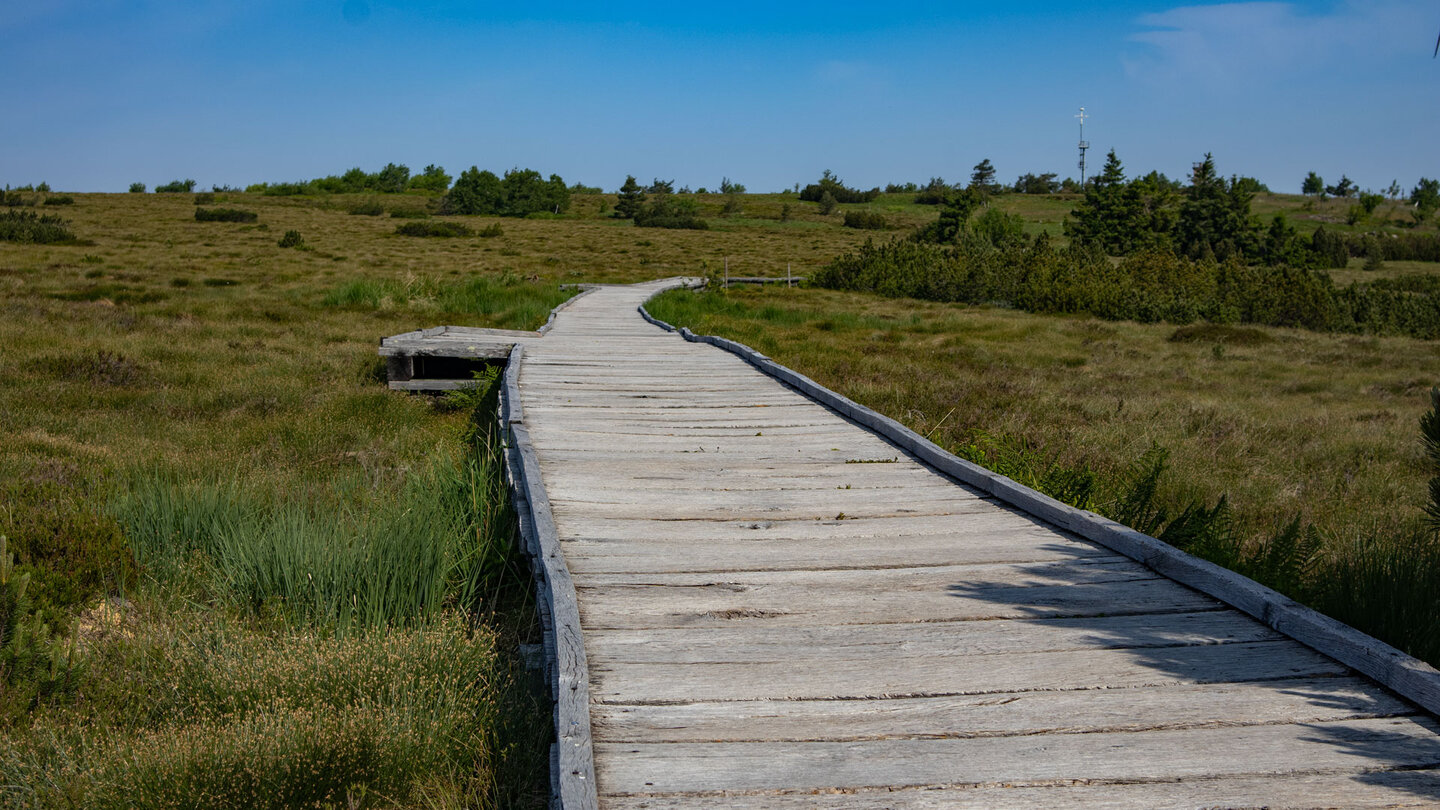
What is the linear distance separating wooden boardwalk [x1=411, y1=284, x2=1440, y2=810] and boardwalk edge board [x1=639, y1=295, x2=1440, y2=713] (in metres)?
0.05

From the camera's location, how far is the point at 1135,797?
1.95 metres

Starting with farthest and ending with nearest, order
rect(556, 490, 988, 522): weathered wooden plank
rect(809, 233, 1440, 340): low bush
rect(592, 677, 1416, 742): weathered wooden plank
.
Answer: rect(809, 233, 1440, 340): low bush
rect(556, 490, 988, 522): weathered wooden plank
rect(592, 677, 1416, 742): weathered wooden plank

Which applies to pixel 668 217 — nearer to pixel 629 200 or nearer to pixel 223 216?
pixel 629 200

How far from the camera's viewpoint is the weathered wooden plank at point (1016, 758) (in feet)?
6.57

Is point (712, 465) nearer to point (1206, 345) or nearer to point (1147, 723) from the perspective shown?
point (1147, 723)

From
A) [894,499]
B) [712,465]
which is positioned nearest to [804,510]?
[894,499]

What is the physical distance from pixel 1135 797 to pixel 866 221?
7499cm

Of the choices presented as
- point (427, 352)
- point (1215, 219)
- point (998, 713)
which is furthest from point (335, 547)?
point (1215, 219)

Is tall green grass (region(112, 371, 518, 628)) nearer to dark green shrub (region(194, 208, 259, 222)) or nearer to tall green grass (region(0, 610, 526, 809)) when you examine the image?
tall green grass (region(0, 610, 526, 809))

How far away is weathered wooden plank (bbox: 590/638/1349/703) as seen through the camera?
94.7 inches

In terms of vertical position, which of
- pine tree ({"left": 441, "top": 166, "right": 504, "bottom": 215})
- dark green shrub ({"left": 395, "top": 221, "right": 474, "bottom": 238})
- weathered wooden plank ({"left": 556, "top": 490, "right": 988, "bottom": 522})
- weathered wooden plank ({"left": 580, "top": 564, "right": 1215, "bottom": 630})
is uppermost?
pine tree ({"left": 441, "top": 166, "right": 504, "bottom": 215})

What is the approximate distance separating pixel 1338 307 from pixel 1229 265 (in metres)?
3.38

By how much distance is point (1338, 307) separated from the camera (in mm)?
23625

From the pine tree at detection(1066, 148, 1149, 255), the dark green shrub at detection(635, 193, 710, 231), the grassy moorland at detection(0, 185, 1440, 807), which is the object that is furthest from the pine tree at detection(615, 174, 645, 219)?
the grassy moorland at detection(0, 185, 1440, 807)
